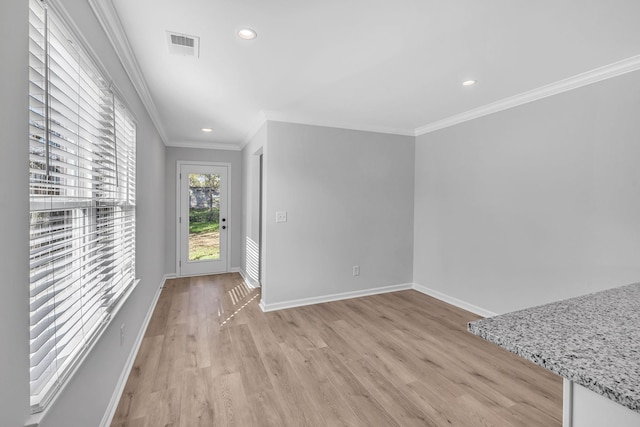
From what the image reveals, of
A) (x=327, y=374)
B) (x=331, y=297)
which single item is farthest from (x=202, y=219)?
(x=327, y=374)

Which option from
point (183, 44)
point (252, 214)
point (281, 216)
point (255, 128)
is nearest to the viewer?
point (183, 44)

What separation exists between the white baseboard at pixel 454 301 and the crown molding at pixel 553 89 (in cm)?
227

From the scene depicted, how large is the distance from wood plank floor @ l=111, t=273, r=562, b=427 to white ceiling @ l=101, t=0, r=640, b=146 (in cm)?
245

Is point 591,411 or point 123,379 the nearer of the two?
point 591,411

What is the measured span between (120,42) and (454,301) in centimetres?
425

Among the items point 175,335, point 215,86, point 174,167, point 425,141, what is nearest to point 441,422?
point 175,335

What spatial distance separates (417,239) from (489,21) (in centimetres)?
311

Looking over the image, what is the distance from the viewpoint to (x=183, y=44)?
2.04 m

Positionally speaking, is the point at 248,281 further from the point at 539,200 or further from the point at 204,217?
the point at 539,200

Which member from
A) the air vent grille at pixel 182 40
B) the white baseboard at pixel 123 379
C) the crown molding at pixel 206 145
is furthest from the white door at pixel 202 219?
the air vent grille at pixel 182 40

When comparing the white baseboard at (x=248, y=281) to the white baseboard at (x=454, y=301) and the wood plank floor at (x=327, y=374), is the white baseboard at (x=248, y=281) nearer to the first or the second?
the wood plank floor at (x=327, y=374)

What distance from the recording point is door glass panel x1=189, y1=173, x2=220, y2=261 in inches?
209

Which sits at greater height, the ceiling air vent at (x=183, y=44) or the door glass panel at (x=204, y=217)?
the ceiling air vent at (x=183, y=44)

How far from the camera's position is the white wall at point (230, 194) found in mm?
5121
